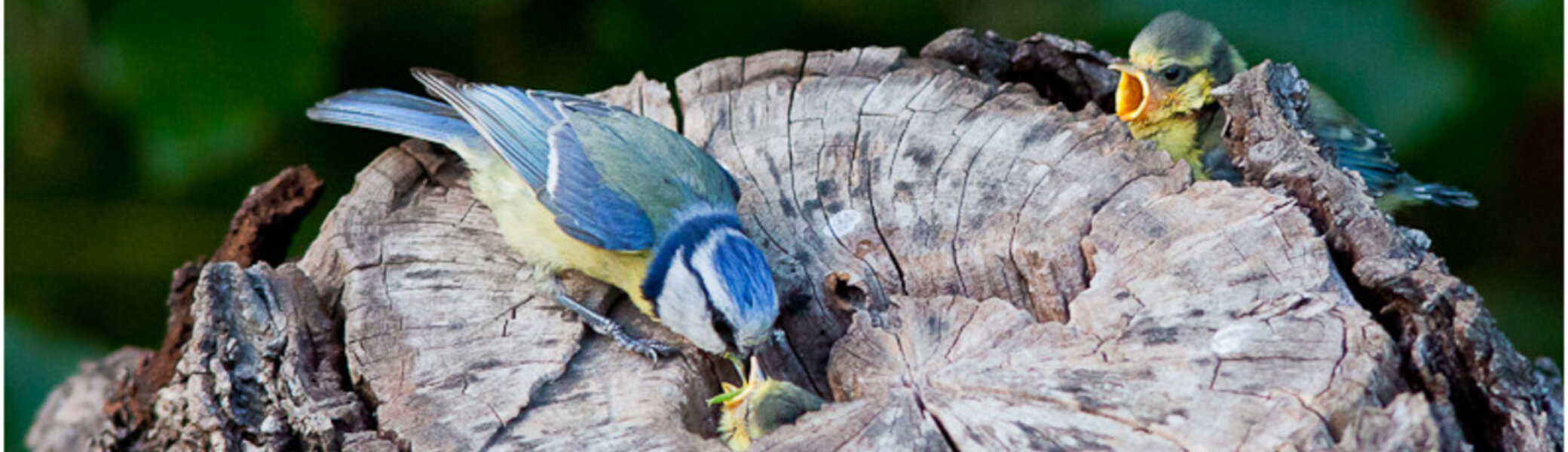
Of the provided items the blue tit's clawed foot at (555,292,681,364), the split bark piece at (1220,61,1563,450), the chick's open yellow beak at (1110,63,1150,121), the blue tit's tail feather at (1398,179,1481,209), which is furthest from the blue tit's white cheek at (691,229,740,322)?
the blue tit's tail feather at (1398,179,1481,209)

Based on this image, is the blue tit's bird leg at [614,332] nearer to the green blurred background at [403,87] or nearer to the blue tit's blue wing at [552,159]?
the blue tit's blue wing at [552,159]

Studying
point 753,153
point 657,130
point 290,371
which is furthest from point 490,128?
point 290,371

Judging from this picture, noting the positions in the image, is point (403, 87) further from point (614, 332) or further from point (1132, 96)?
point (1132, 96)

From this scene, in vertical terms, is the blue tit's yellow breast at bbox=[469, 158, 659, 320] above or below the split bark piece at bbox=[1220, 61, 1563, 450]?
above

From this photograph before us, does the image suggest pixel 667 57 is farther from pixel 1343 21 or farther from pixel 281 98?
pixel 1343 21

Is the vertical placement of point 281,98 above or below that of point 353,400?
above

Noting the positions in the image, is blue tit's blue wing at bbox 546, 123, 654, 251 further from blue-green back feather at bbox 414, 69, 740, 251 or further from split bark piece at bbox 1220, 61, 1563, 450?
split bark piece at bbox 1220, 61, 1563, 450
